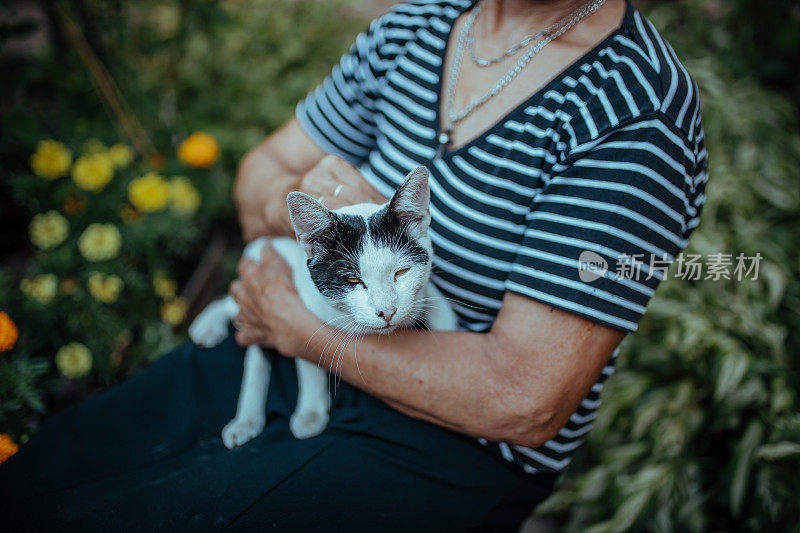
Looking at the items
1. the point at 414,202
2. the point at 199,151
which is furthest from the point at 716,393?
the point at 199,151

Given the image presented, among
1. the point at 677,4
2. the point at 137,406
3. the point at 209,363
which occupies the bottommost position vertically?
the point at 137,406

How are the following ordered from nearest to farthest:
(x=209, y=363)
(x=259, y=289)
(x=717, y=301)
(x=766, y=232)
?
(x=259, y=289), (x=209, y=363), (x=717, y=301), (x=766, y=232)

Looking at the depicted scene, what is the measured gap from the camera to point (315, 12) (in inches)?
125

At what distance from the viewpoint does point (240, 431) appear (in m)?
1.15

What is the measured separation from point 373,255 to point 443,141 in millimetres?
323

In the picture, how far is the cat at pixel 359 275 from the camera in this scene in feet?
3.21

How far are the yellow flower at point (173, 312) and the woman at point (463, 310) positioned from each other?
2.30ft

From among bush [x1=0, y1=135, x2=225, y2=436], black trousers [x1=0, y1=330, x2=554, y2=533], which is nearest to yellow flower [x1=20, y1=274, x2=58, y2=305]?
bush [x1=0, y1=135, x2=225, y2=436]

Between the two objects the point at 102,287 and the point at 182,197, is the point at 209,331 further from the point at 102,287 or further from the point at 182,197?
the point at 182,197

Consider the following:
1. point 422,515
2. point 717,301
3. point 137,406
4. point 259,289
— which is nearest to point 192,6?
point 259,289

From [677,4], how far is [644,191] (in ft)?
10.1

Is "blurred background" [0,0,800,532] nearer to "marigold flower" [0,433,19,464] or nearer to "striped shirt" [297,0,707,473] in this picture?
"marigold flower" [0,433,19,464]

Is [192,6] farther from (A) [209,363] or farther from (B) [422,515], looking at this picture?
(B) [422,515]

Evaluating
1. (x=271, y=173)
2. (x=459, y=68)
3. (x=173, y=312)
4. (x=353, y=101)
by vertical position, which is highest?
(x=459, y=68)
